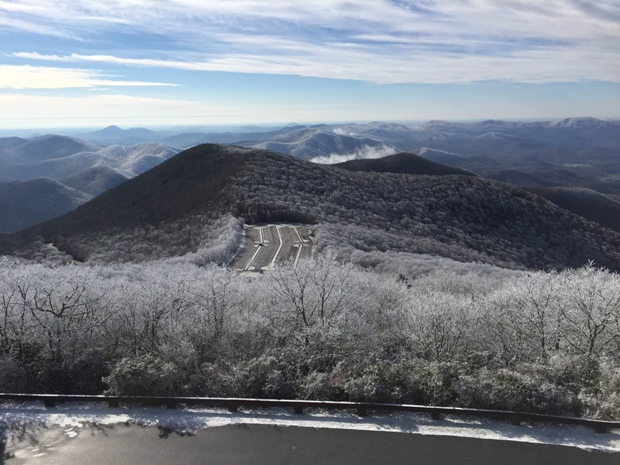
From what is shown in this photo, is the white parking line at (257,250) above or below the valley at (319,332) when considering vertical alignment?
below

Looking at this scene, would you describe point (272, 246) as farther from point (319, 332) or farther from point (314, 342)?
point (314, 342)

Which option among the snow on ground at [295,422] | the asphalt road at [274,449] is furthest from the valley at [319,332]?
the asphalt road at [274,449]

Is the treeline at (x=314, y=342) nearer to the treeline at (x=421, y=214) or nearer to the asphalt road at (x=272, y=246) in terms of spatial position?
the asphalt road at (x=272, y=246)

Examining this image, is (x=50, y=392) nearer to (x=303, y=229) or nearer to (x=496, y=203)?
(x=303, y=229)

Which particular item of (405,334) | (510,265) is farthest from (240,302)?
(510,265)

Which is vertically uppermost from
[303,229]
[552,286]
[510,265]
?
[552,286]
